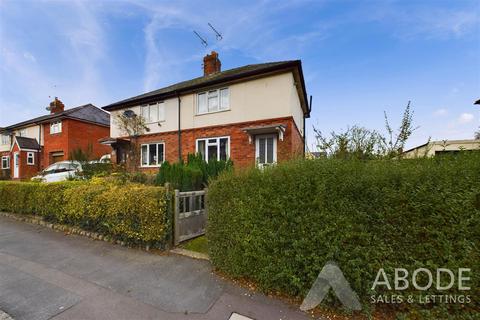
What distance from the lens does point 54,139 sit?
2097cm

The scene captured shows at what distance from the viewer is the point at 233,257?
12.3 feet

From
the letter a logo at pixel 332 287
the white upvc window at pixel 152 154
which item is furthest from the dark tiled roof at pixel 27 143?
the letter a logo at pixel 332 287

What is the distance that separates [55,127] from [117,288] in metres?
24.5

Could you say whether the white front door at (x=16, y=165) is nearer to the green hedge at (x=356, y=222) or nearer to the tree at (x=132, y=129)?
the tree at (x=132, y=129)

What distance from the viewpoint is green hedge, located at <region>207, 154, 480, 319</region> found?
7.92 ft

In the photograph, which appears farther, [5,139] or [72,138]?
[5,139]

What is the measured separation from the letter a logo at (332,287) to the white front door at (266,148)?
8.22 m

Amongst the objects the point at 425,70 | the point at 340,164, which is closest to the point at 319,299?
the point at 340,164

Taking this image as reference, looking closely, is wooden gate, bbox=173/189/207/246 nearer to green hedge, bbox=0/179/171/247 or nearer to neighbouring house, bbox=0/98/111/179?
green hedge, bbox=0/179/171/247

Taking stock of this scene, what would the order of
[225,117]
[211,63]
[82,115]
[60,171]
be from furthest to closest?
[82,115] → [211,63] → [60,171] → [225,117]

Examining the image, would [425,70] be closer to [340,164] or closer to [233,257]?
[340,164]

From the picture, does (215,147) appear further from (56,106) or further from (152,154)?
(56,106)

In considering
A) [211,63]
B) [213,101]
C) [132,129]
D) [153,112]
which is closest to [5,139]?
[132,129]

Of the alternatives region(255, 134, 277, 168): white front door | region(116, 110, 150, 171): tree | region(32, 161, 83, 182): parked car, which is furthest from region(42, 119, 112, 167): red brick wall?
region(255, 134, 277, 168): white front door
